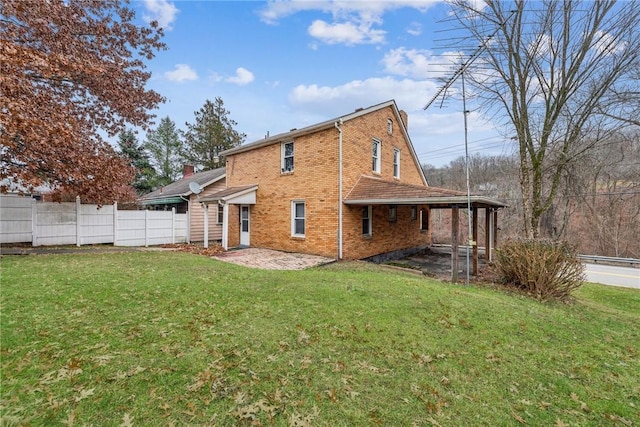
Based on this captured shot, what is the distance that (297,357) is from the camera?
3.44m

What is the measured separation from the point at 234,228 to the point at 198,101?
23.9m

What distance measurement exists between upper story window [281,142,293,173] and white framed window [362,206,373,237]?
3834 mm

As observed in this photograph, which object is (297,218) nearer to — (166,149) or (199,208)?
(199,208)

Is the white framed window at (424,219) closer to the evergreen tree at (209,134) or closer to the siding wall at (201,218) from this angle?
the siding wall at (201,218)

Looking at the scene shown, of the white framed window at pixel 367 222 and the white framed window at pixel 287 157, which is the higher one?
the white framed window at pixel 287 157

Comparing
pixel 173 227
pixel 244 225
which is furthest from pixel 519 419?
pixel 173 227

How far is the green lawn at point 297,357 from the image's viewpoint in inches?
100

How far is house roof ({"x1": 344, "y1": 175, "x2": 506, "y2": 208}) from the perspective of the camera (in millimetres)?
8749

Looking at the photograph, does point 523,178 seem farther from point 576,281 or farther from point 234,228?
point 234,228

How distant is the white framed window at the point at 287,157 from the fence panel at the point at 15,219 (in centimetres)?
988

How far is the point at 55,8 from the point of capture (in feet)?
29.1

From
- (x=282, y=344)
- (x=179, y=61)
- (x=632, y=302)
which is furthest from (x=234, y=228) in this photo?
(x=632, y=302)

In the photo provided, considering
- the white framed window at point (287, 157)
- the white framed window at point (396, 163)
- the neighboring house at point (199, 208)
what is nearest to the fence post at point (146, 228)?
the neighboring house at point (199, 208)

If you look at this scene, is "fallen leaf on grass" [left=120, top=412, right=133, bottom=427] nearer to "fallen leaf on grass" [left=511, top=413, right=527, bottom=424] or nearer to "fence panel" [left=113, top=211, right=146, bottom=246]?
"fallen leaf on grass" [left=511, top=413, right=527, bottom=424]
